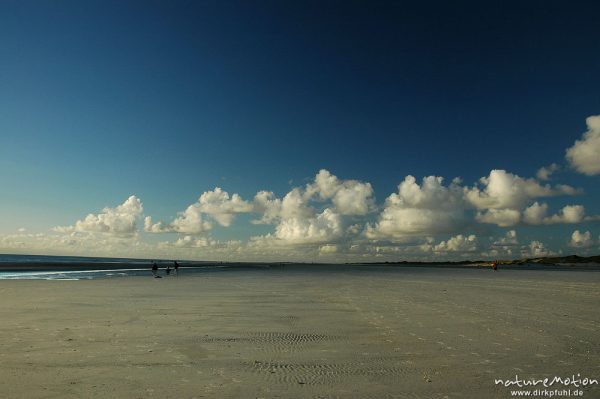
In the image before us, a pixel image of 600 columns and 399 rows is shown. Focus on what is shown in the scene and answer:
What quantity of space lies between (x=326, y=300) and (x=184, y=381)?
1684 centimetres

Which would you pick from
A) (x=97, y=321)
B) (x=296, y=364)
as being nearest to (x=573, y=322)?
(x=296, y=364)

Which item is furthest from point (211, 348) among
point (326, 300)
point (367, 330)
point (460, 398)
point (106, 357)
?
point (326, 300)

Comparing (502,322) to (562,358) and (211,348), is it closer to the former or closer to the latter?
(562,358)

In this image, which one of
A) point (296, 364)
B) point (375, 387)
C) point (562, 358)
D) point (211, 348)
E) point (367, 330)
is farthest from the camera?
point (367, 330)

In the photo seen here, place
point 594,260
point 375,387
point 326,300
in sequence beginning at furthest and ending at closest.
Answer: point 594,260
point 326,300
point 375,387

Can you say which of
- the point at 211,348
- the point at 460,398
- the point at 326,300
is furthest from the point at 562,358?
the point at 326,300

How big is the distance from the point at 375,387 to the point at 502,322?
10.3 meters

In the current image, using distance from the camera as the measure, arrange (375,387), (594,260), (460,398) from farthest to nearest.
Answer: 1. (594,260)
2. (375,387)
3. (460,398)

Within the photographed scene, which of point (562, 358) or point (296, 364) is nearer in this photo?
point (296, 364)

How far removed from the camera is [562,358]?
436 inches

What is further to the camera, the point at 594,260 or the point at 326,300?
the point at 594,260

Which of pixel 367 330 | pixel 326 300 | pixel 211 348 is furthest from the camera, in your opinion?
pixel 326 300

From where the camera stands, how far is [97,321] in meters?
16.4

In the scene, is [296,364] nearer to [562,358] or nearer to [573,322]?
[562,358]
